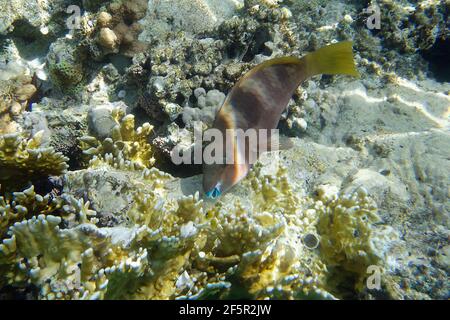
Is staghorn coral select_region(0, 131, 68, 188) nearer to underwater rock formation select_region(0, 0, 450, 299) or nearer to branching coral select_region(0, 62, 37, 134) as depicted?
underwater rock formation select_region(0, 0, 450, 299)

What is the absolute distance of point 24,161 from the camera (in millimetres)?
3145

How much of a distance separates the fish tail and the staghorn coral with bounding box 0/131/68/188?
2.64 meters

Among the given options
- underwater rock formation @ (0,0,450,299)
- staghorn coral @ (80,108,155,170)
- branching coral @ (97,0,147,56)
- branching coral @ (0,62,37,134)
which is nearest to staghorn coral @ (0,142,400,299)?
underwater rock formation @ (0,0,450,299)

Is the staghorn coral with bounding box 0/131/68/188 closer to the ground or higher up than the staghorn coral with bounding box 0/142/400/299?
higher up

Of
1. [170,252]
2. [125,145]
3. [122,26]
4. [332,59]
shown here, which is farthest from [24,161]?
[332,59]

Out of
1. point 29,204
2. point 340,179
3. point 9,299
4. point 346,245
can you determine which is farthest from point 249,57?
point 9,299

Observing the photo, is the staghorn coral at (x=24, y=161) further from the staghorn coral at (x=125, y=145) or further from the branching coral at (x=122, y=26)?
the branching coral at (x=122, y=26)

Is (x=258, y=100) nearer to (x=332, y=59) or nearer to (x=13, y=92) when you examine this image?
(x=332, y=59)

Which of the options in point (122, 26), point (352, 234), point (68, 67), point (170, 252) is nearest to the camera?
point (170, 252)

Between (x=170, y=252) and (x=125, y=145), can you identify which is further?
(x=125, y=145)

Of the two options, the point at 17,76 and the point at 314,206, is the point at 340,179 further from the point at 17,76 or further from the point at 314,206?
the point at 17,76

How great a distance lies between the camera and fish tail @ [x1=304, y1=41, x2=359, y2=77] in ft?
9.74

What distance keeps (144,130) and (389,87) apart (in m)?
3.63

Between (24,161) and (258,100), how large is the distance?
2365 mm
